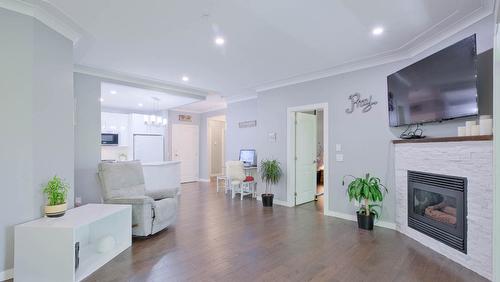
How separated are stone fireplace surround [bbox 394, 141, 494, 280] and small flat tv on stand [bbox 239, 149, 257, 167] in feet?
12.3

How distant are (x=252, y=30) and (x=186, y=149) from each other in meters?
6.39

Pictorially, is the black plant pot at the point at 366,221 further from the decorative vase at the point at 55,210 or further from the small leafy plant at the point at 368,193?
the decorative vase at the point at 55,210

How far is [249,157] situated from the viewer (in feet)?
20.7

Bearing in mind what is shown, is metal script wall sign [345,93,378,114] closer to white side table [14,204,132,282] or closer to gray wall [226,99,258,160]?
gray wall [226,99,258,160]

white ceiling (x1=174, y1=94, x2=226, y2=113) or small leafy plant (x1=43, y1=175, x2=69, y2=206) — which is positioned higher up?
white ceiling (x1=174, y1=94, x2=226, y2=113)

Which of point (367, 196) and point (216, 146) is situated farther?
point (216, 146)

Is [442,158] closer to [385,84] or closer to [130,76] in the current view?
[385,84]

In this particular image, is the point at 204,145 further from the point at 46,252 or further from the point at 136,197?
the point at 46,252

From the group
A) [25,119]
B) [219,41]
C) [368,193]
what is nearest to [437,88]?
[368,193]

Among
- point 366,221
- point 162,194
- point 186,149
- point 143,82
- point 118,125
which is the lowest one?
point 366,221

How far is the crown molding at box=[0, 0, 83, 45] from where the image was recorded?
2273mm

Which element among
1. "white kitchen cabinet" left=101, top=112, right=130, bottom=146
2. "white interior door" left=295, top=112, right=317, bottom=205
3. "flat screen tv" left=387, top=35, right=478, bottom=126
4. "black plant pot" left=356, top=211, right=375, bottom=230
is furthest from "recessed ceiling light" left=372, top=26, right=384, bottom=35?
"white kitchen cabinet" left=101, top=112, right=130, bottom=146

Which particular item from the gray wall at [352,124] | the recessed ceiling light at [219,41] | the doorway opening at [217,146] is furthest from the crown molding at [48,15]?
the doorway opening at [217,146]

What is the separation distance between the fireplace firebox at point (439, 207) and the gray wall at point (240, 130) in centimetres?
383
